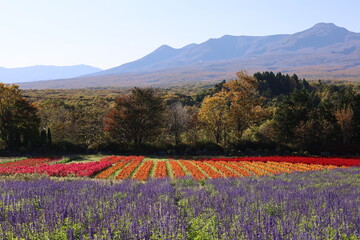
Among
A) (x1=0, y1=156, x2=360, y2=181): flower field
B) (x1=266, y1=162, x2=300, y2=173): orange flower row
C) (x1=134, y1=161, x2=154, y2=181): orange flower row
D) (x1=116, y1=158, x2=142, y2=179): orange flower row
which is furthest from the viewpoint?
(x1=266, y1=162, x2=300, y2=173): orange flower row

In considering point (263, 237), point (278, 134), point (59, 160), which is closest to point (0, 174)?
point (59, 160)

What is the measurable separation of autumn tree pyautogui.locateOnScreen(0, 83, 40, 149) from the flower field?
30.3 feet

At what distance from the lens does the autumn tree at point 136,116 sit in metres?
34.7

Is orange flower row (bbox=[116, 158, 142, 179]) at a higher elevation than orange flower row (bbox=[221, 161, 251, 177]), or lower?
higher

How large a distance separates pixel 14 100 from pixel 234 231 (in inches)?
1392

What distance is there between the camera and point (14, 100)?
112ft

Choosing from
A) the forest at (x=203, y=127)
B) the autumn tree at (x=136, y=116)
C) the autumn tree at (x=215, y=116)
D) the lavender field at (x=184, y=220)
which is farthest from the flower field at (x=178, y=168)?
the lavender field at (x=184, y=220)

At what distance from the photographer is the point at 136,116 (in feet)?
115

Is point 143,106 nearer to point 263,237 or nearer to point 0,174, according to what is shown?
point 0,174

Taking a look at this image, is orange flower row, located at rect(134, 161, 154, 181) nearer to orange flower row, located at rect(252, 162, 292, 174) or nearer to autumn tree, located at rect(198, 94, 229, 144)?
orange flower row, located at rect(252, 162, 292, 174)

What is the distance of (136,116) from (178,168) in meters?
13.6

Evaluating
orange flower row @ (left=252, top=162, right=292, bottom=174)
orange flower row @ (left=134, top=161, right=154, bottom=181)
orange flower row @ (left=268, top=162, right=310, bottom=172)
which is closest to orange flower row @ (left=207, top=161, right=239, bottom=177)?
orange flower row @ (left=252, top=162, right=292, bottom=174)

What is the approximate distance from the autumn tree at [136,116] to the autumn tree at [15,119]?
29.9 ft

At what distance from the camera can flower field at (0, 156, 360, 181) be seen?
812 inches
